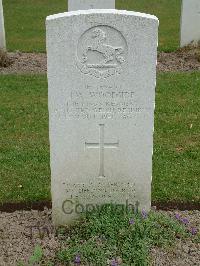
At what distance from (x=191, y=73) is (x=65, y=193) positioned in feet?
18.5

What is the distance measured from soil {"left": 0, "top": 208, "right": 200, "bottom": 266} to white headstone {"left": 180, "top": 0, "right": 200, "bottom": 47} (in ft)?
22.0

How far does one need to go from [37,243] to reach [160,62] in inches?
260

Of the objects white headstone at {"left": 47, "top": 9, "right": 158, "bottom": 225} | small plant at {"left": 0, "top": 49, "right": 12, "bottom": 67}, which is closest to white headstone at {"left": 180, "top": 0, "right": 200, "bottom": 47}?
small plant at {"left": 0, "top": 49, "right": 12, "bottom": 67}

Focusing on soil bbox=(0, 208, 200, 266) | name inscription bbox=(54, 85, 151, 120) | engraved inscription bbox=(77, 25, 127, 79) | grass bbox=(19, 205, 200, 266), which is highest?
engraved inscription bbox=(77, 25, 127, 79)

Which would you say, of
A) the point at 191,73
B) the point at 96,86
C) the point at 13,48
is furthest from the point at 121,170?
the point at 13,48

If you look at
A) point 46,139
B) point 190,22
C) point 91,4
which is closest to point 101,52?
point 46,139

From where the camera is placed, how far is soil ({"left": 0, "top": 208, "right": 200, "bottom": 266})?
4172 mm

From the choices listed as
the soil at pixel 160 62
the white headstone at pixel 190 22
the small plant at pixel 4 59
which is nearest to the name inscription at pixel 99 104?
the soil at pixel 160 62

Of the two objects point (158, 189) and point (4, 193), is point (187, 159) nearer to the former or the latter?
point (158, 189)

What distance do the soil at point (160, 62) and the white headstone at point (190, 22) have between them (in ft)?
1.18

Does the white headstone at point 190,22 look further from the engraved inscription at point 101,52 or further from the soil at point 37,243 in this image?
the engraved inscription at point 101,52

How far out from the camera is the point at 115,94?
13.8 feet

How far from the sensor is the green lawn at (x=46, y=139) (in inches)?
218

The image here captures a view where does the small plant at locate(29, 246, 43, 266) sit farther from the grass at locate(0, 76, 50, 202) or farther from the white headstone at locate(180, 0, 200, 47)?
the white headstone at locate(180, 0, 200, 47)
